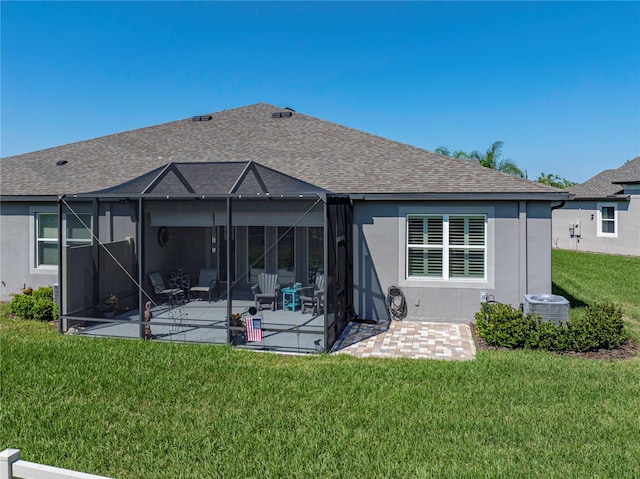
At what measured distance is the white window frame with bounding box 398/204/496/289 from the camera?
35.6 feet

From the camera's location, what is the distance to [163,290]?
12242 millimetres

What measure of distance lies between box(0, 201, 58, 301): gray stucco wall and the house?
0.12 feet

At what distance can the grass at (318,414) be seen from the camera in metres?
4.48

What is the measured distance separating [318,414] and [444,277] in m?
6.56

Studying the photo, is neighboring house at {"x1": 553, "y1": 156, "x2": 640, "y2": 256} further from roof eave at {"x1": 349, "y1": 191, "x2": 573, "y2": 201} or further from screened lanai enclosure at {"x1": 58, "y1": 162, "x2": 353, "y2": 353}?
screened lanai enclosure at {"x1": 58, "y1": 162, "x2": 353, "y2": 353}

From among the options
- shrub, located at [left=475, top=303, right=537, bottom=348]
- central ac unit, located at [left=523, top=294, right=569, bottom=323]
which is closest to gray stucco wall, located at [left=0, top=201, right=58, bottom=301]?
shrub, located at [left=475, top=303, right=537, bottom=348]

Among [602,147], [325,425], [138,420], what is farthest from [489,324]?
[602,147]

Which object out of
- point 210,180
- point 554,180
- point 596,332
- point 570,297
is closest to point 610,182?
point 570,297

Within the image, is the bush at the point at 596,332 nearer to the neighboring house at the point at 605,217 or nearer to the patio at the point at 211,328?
the patio at the point at 211,328

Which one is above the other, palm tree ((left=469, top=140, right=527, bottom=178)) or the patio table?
palm tree ((left=469, top=140, right=527, bottom=178))

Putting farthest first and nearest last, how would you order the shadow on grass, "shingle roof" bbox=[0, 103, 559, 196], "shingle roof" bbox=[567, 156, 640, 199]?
"shingle roof" bbox=[567, 156, 640, 199] → the shadow on grass → "shingle roof" bbox=[0, 103, 559, 196]

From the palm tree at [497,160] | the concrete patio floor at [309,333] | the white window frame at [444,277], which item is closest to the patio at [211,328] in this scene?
the concrete patio floor at [309,333]

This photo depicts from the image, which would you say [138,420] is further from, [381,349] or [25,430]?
[381,349]

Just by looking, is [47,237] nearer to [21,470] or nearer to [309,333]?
[309,333]
